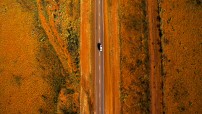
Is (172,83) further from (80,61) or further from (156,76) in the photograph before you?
(80,61)

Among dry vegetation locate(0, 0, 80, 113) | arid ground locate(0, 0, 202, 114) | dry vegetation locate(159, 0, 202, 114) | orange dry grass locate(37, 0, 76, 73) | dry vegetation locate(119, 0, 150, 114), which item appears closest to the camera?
dry vegetation locate(0, 0, 80, 113)

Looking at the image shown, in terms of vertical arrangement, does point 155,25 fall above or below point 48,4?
below

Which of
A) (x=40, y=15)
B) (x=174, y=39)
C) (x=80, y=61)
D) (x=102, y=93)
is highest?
(x=40, y=15)

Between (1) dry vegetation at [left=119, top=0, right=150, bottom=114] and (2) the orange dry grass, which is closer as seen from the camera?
(1) dry vegetation at [left=119, top=0, right=150, bottom=114]

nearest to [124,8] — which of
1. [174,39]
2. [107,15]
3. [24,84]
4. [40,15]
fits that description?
[107,15]

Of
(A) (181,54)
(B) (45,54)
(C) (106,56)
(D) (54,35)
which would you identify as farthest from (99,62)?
(A) (181,54)

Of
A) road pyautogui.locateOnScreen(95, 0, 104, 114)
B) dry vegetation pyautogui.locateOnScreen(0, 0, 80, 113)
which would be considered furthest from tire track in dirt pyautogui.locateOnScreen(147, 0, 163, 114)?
dry vegetation pyautogui.locateOnScreen(0, 0, 80, 113)

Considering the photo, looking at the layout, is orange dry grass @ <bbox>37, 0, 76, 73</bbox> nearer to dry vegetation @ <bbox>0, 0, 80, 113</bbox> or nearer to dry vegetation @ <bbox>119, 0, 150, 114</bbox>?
dry vegetation @ <bbox>0, 0, 80, 113</bbox>
